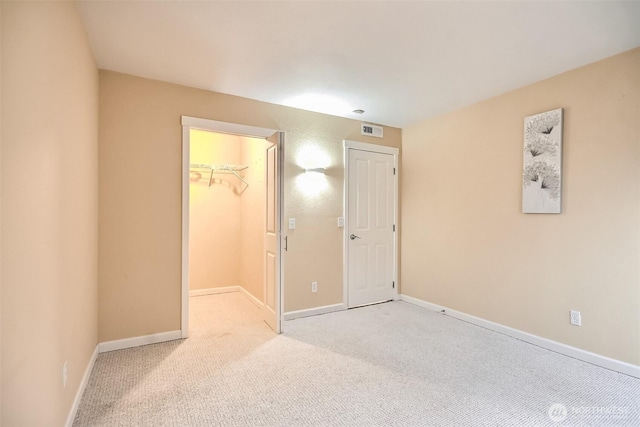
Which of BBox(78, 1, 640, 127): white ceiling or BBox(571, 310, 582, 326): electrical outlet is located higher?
BBox(78, 1, 640, 127): white ceiling

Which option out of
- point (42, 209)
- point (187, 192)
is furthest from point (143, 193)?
point (42, 209)

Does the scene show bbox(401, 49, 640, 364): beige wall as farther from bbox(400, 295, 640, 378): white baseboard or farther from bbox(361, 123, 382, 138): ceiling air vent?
bbox(361, 123, 382, 138): ceiling air vent

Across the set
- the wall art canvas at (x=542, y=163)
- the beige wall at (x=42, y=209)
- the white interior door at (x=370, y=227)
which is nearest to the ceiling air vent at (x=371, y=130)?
the white interior door at (x=370, y=227)

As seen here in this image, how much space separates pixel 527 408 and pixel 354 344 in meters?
1.42

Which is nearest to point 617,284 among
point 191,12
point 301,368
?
point 301,368

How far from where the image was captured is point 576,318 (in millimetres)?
2801

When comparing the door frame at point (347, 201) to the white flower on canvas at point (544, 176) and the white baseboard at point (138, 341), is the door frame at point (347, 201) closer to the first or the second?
the white flower on canvas at point (544, 176)

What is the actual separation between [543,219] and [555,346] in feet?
3.85

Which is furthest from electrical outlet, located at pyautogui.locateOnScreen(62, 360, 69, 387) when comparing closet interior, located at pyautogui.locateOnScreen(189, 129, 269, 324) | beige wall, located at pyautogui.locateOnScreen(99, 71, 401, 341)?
closet interior, located at pyautogui.locateOnScreen(189, 129, 269, 324)

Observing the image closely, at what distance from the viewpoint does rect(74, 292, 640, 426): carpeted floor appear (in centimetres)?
196

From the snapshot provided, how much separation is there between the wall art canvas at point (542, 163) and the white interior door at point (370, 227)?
175 cm

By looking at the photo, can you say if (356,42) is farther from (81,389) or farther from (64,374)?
(81,389)

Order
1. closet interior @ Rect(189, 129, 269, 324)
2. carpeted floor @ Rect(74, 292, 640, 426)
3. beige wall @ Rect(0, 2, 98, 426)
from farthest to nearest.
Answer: closet interior @ Rect(189, 129, 269, 324)
carpeted floor @ Rect(74, 292, 640, 426)
beige wall @ Rect(0, 2, 98, 426)

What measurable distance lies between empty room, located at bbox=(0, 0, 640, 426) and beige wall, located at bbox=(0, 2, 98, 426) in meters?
0.01
